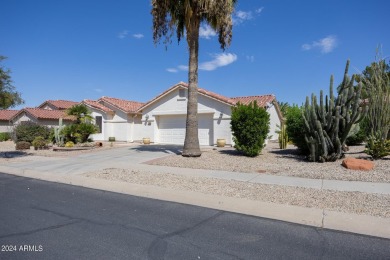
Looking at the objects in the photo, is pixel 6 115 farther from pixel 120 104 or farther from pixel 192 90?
pixel 192 90

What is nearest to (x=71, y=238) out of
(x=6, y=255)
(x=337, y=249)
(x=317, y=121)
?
(x=6, y=255)

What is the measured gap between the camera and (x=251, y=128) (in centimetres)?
1350

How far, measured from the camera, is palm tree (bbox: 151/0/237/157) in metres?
13.3

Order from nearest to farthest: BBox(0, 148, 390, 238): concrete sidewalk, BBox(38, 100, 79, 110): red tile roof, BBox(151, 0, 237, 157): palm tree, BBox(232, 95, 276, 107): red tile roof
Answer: BBox(0, 148, 390, 238): concrete sidewalk
BBox(151, 0, 237, 157): palm tree
BBox(232, 95, 276, 107): red tile roof
BBox(38, 100, 79, 110): red tile roof

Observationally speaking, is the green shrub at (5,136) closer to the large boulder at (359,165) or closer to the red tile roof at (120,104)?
the red tile roof at (120,104)

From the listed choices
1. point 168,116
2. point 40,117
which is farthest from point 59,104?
point 168,116

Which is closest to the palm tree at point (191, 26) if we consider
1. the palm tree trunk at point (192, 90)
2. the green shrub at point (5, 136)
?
the palm tree trunk at point (192, 90)

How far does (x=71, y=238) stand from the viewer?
180 inches

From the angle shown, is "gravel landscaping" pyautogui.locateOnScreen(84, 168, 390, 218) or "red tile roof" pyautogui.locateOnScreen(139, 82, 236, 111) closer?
"gravel landscaping" pyautogui.locateOnScreen(84, 168, 390, 218)

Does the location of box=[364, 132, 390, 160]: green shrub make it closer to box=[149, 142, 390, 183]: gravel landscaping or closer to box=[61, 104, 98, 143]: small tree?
box=[149, 142, 390, 183]: gravel landscaping

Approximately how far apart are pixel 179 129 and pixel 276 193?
55.7 feet

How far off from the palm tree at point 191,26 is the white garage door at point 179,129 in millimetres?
8164

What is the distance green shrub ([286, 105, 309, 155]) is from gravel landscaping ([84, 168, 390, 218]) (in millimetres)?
6085

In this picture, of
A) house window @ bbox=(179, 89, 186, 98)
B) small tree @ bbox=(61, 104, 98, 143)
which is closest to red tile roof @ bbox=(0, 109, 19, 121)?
small tree @ bbox=(61, 104, 98, 143)
